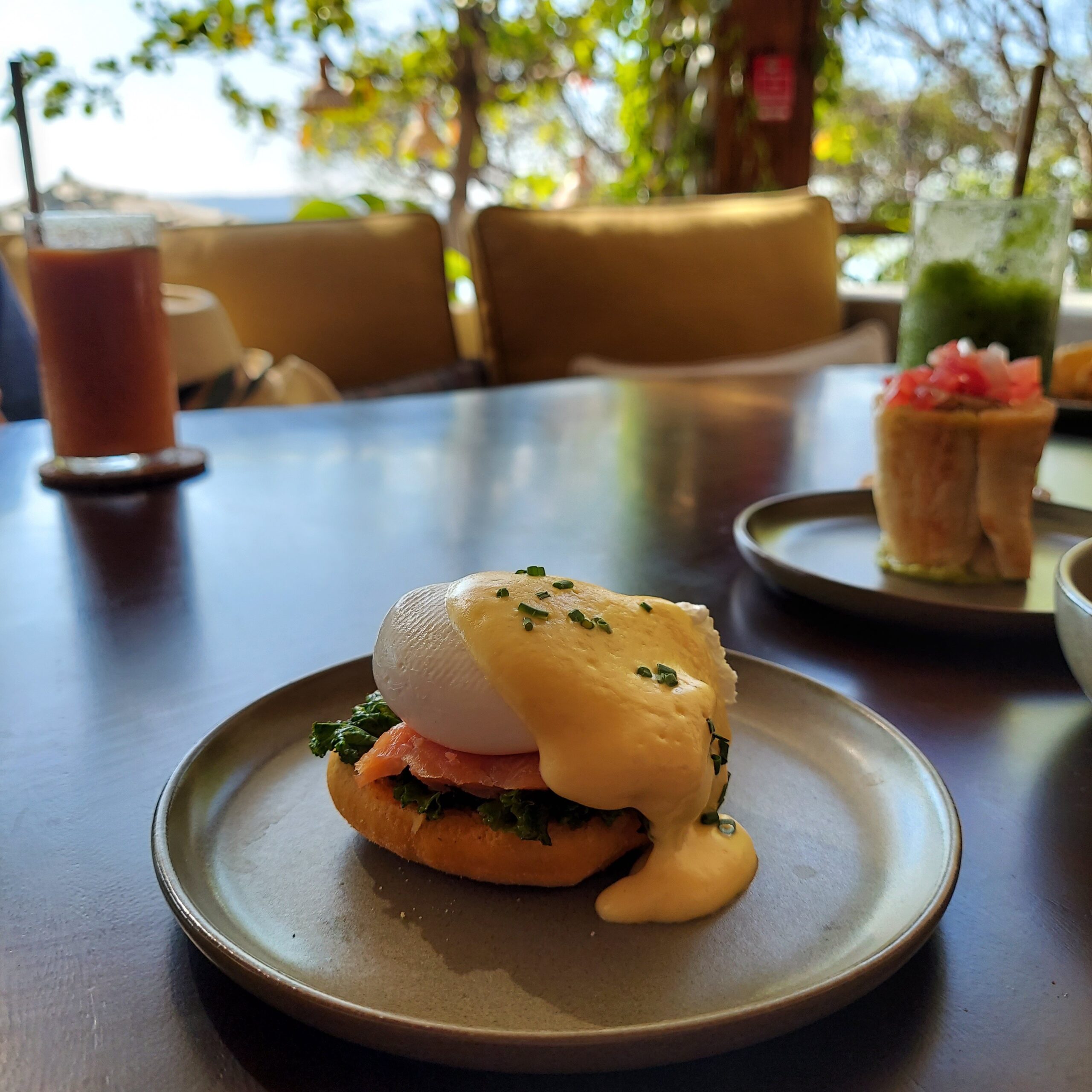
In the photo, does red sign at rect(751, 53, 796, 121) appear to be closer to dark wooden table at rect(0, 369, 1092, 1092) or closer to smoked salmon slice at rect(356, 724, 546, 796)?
dark wooden table at rect(0, 369, 1092, 1092)

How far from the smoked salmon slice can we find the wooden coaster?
0.91 metres

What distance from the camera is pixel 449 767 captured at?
52cm

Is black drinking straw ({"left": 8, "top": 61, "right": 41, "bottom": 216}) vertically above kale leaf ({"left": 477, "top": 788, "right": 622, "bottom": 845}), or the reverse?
black drinking straw ({"left": 8, "top": 61, "right": 41, "bottom": 216})

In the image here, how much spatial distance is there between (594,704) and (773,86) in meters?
3.91

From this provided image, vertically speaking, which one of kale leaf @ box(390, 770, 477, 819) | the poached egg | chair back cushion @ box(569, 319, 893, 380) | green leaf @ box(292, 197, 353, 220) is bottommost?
chair back cushion @ box(569, 319, 893, 380)

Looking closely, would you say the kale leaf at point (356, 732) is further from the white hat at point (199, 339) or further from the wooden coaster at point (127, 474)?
the white hat at point (199, 339)

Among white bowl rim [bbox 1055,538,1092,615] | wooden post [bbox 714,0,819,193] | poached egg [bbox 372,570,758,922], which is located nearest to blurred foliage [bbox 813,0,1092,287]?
wooden post [bbox 714,0,819,193]

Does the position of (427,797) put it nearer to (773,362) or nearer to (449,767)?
(449,767)

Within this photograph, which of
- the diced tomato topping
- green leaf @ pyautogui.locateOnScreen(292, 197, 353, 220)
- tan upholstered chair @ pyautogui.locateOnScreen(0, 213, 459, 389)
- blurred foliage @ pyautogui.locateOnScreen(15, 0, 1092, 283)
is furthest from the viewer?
blurred foliage @ pyautogui.locateOnScreen(15, 0, 1092, 283)

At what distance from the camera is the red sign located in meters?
3.82

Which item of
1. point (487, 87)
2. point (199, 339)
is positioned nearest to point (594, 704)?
point (199, 339)

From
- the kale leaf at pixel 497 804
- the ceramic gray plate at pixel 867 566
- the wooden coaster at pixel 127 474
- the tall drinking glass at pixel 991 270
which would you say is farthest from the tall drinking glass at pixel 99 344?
the tall drinking glass at pixel 991 270

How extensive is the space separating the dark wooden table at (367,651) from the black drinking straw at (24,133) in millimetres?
355

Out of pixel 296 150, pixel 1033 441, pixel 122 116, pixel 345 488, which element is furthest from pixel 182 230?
pixel 296 150
